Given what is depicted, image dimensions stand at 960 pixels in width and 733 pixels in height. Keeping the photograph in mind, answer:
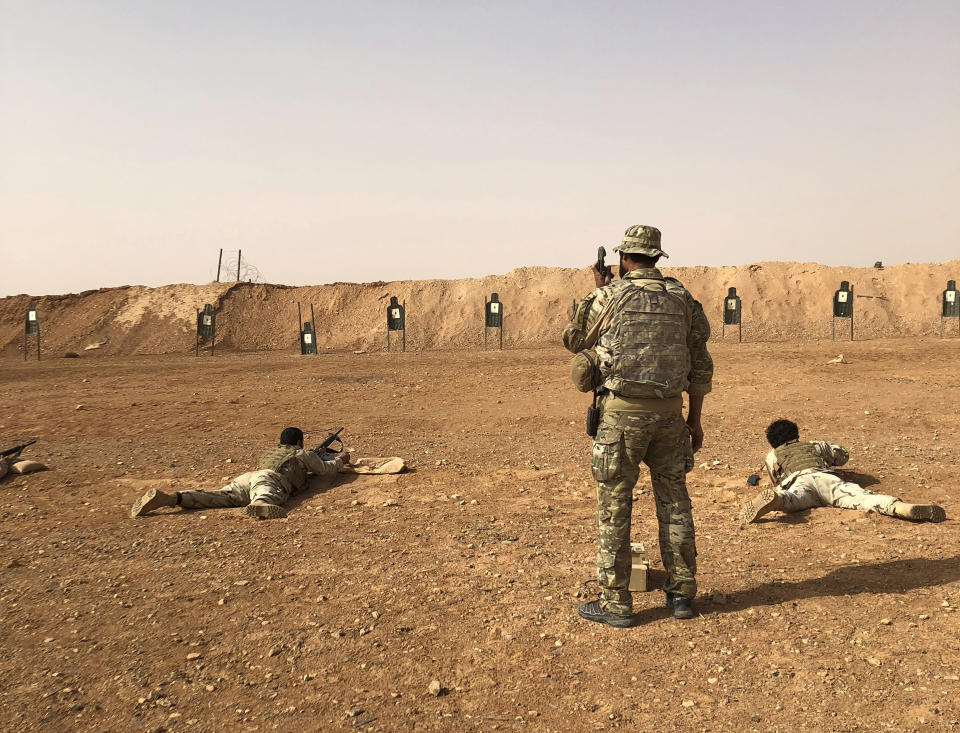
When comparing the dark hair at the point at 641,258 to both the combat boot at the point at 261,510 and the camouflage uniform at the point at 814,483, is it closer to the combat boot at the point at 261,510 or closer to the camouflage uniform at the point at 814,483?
the camouflage uniform at the point at 814,483

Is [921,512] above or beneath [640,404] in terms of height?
beneath

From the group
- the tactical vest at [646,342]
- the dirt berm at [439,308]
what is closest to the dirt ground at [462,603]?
the tactical vest at [646,342]

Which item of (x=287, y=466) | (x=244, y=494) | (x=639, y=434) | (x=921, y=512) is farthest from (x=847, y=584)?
(x=244, y=494)

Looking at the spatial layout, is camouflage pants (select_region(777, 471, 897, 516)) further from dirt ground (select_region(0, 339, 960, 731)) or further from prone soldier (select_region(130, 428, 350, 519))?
prone soldier (select_region(130, 428, 350, 519))

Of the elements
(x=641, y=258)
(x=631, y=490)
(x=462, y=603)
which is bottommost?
(x=462, y=603)

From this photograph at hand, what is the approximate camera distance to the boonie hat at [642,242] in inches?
158

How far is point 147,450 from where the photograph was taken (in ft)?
33.1

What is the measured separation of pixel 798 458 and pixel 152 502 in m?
5.88

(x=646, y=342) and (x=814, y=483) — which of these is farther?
(x=814, y=483)

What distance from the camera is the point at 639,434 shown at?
392cm

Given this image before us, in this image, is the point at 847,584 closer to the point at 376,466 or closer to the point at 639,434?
the point at 639,434

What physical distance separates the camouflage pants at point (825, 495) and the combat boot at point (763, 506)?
77 mm

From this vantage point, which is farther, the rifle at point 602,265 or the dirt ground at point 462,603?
the rifle at point 602,265

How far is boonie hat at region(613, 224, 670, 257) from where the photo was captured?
4016mm
